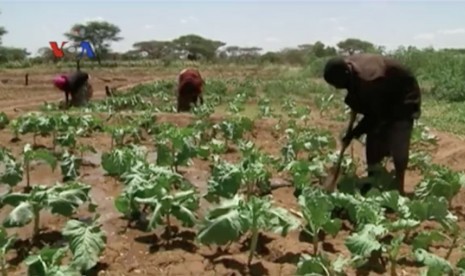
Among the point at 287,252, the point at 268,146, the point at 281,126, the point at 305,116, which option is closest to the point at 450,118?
the point at 305,116

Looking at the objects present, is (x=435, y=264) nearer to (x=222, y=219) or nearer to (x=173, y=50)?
(x=222, y=219)

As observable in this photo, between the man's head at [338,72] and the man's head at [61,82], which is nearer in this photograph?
the man's head at [338,72]

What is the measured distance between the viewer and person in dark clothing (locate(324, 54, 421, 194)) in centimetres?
602

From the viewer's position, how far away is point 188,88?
13.4 m

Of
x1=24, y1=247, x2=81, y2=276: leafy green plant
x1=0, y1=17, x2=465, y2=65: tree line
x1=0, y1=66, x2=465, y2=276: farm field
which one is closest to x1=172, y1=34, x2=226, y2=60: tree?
x1=0, y1=17, x2=465, y2=65: tree line

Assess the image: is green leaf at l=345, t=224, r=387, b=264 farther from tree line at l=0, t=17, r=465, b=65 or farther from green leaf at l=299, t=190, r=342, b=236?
tree line at l=0, t=17, r=465, b=65

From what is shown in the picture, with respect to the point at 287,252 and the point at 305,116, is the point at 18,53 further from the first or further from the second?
the point at 287,252

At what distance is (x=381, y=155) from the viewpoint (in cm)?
653

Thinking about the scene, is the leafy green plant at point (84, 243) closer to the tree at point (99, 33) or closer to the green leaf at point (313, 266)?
the green leaf at point (313, 266)

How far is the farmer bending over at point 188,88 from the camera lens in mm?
13195

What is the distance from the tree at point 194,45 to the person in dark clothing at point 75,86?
41.4 meters

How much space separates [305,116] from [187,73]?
2524 mm

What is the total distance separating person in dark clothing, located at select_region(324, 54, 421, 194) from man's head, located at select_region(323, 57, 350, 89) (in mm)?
10

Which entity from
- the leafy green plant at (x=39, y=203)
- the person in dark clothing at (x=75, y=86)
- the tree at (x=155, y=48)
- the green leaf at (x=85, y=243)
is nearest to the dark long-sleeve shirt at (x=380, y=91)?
the leafy green plant at (x=39, y=203)
